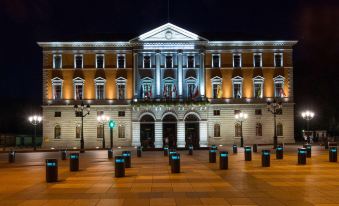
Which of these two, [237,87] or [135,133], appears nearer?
[135,133]

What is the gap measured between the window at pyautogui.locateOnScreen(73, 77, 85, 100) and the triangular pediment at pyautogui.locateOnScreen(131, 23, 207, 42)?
951 cm

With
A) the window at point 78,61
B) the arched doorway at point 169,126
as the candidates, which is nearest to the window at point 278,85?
the arched doorway at point 169,126

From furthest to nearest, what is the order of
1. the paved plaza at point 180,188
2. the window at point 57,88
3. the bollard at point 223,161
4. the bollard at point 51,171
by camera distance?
the window at point 57,88 → the bollard at point 223,161 → the bollard at point 51,171 → the paved plaza at point 180,188

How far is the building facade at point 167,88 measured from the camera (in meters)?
75.3

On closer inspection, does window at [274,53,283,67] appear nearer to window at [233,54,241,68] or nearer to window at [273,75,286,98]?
window at [273,75,286,98]

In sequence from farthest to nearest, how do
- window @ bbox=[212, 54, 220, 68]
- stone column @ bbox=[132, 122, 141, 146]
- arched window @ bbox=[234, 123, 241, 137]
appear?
window @ bbox=[212, 54, 220, 68]
arched window @ bbox=[234, 123, 241, 137]
stone column @ bbox=[132, 122, 141, 146]

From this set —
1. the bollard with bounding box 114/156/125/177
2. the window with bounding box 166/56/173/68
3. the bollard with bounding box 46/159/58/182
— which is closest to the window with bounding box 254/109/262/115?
the window with bounding box 166/56/173/68

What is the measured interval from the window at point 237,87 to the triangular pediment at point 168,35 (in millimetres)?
7494

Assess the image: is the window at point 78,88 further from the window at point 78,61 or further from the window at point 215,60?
the window at point 215,60

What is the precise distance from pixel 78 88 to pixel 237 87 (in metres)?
21.8

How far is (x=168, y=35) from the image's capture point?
74.8m

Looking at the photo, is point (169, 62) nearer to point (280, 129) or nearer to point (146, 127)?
point (146, 127)

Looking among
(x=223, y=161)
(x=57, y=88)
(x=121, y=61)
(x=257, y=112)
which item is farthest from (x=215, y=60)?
(x=223, y=161)

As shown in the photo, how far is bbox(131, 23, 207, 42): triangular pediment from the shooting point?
74.4 meters
